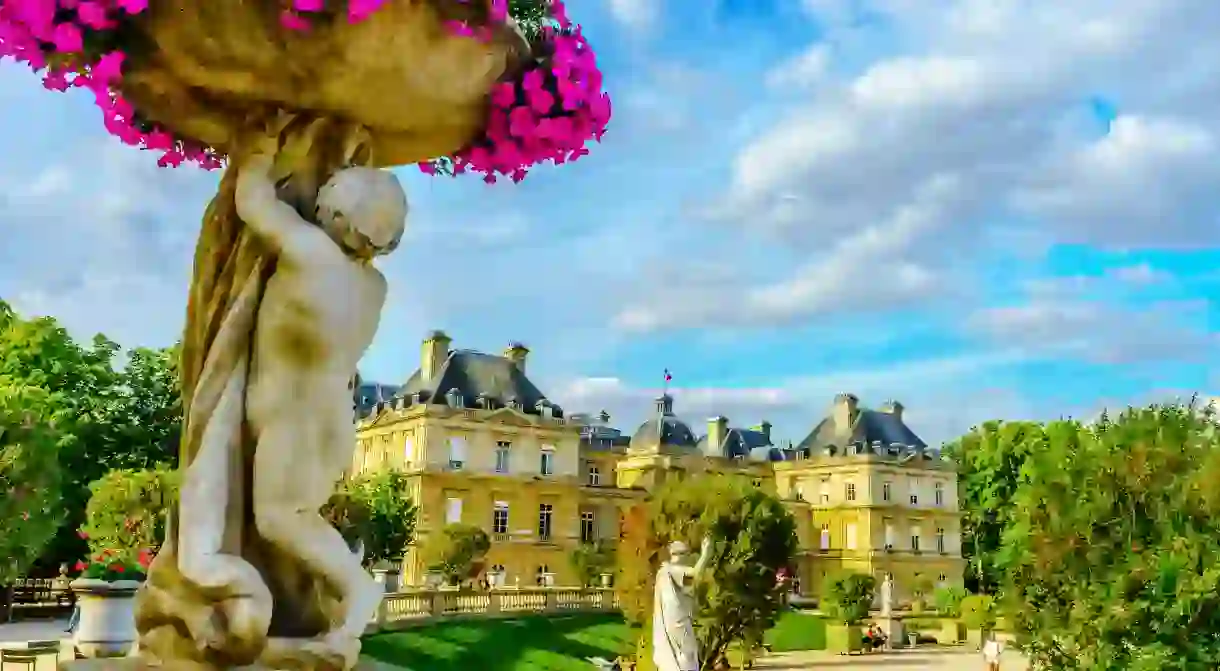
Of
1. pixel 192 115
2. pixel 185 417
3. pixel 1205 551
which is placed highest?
pixel 192 115

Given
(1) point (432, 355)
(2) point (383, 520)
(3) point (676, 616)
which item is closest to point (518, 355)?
(1) point (432, 355)

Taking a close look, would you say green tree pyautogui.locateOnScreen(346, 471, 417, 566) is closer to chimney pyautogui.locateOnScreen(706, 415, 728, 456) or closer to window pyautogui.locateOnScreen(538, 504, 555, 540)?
window pyautogui.locateOnScreen(538, 504, 555, 540)

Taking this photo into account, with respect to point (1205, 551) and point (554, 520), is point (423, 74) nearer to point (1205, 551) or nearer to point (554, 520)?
point (1205, 551)

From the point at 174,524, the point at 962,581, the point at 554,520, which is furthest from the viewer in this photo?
the point at 962,581

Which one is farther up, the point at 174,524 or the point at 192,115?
the point at 192,115

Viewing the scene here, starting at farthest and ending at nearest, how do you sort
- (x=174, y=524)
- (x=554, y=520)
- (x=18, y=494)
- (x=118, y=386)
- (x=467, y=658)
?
1. (x=554, y=520)
2. (x=118, y=386)
3. (x=467, y=658)
4. (x=18, y=494)
5. (x=174, y=524)

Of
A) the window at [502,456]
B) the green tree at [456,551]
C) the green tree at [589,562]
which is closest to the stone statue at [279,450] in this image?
the green tree at [456,551]

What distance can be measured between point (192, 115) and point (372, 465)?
159 ft

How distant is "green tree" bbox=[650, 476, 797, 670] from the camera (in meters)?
22.8

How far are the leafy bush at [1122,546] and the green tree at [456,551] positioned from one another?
91.9 ft

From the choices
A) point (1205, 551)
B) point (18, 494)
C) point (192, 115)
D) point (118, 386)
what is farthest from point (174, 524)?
point (118, 386)

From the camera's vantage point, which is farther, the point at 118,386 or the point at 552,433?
the point at 552,433

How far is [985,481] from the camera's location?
192ft

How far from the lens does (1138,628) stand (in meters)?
10.2
